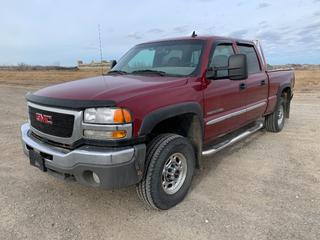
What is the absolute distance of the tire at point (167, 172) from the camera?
127 inches

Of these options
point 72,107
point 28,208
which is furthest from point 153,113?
point 28,208

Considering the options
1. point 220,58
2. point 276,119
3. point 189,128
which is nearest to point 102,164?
point 189,128

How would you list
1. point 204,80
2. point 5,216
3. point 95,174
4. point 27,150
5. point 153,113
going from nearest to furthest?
point 95,174 → point 153,113 → point 5,216 → point 27,150 → point 204,80

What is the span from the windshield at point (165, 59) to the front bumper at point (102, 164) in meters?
1.45

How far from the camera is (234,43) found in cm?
502

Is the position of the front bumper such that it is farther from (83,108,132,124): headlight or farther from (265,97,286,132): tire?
(265,97,286,132): tire

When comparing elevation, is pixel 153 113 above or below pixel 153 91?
below

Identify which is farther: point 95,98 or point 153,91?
point 153,91

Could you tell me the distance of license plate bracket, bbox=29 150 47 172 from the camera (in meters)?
3.30

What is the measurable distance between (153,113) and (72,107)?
31.4 inches

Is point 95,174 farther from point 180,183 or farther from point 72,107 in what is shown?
point 180,183

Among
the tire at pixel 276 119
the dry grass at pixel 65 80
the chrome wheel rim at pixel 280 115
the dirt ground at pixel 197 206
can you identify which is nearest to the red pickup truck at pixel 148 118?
the dirt ground at pixel 197 206

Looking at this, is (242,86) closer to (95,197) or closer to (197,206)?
(197,206)

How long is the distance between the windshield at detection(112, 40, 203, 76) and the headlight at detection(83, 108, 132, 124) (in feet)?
4.13
